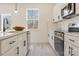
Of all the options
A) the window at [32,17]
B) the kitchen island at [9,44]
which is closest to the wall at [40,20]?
the window at [32,17]

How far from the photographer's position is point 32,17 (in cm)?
557

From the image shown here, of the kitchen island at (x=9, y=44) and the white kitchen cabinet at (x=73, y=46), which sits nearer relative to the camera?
the kitchen island at (x=9, y=44)

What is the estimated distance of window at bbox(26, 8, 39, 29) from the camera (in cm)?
552

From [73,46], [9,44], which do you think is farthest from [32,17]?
[9,44]

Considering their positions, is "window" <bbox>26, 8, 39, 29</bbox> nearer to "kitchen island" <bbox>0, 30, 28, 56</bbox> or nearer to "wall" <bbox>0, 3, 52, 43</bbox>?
"wall" <bbox>0, 3, 52, 43</bbox>

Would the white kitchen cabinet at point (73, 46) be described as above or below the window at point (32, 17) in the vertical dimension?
below

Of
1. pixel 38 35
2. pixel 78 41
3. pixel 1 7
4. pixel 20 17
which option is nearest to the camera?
pixel 78 41

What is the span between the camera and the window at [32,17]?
552 cm

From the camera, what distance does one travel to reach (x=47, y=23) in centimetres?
569

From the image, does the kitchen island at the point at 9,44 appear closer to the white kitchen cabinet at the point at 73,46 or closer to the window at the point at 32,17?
the white kitchen cabinet at the point at 73,46

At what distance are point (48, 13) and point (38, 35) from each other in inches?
38.9

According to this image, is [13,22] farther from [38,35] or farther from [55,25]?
[55,25]

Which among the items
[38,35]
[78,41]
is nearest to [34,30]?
[38,35]

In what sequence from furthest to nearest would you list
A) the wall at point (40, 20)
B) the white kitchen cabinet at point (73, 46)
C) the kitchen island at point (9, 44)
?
the wall at point (40, 20) < the white kitchen cabinet at point (73, 46) < the kitchen island at point (9, 44)
